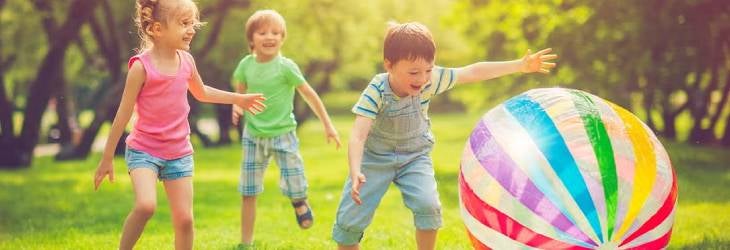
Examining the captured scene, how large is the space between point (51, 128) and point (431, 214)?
33626 mm

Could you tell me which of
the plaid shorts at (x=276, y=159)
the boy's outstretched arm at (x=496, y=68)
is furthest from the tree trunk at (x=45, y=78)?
the boy's outstretched arm at (x=496, y=68)

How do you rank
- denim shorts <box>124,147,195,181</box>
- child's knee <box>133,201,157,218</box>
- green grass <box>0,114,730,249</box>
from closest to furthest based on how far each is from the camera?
child's knee <box>133,201,157,218</box> < denim shorts <box>124,147,195,181</box> < green grass <box>0,114,730,249</box>

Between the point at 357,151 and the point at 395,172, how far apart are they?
53 cm

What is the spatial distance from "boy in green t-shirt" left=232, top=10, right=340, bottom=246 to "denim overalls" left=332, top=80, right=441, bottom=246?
1696mm

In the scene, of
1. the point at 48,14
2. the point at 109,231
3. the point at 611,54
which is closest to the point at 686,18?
the point at 611,54

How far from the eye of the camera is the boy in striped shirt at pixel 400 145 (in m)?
5.55

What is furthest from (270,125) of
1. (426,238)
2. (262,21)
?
(426,238)

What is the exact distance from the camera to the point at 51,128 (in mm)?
36375

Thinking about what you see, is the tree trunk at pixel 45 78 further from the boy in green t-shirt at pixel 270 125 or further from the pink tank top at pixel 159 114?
the pink tank top at pixel 159 114

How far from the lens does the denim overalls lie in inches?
223

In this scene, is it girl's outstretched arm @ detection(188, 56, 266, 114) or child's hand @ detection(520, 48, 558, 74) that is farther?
girl's outstretched arm @ detection(188, 56, 266, 114)

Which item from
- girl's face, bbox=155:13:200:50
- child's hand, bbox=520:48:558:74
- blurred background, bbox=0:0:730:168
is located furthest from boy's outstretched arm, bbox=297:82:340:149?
blurred background, bbox=0:0:730:168

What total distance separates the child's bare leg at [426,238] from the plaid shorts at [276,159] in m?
1.83

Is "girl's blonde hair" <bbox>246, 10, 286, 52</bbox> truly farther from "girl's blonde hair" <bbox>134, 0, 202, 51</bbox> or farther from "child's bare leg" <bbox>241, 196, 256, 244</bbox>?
"girl's blonde hair" <bbox>134, 0, 202, 51</bbox>
